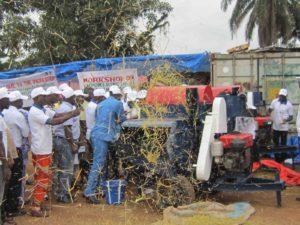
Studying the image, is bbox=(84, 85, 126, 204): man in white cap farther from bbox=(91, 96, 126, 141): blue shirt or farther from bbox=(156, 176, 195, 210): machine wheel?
bbox=(156, 176, 195, 210): machine wheel

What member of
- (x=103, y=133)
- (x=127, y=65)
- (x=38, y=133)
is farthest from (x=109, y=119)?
(x=127, y=65)

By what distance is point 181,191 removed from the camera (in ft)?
24.5

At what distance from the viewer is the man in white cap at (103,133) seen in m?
8.38

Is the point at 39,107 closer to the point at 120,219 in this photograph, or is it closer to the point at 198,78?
the point at 120,219

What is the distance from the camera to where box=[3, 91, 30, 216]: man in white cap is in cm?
768

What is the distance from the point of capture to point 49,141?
7.64m

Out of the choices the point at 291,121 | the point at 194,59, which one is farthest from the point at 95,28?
the point at 291,121

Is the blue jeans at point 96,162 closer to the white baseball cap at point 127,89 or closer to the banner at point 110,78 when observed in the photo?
the white baseball cap at point 127,89

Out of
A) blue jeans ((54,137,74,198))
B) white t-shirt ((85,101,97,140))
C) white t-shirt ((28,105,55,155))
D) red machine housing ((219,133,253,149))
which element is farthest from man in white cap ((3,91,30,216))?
red machine housing ((219,133,253,149))

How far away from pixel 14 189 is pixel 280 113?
265 inches

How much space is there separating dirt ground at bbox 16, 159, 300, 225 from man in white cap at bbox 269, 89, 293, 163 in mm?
3548

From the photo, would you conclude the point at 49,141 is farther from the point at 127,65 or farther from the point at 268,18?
the point at 268,18

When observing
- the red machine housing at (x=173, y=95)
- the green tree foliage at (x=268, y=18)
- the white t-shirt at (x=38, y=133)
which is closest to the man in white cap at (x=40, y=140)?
the white t-shirt at (x=38, y=133)

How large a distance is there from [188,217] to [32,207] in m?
2.39
